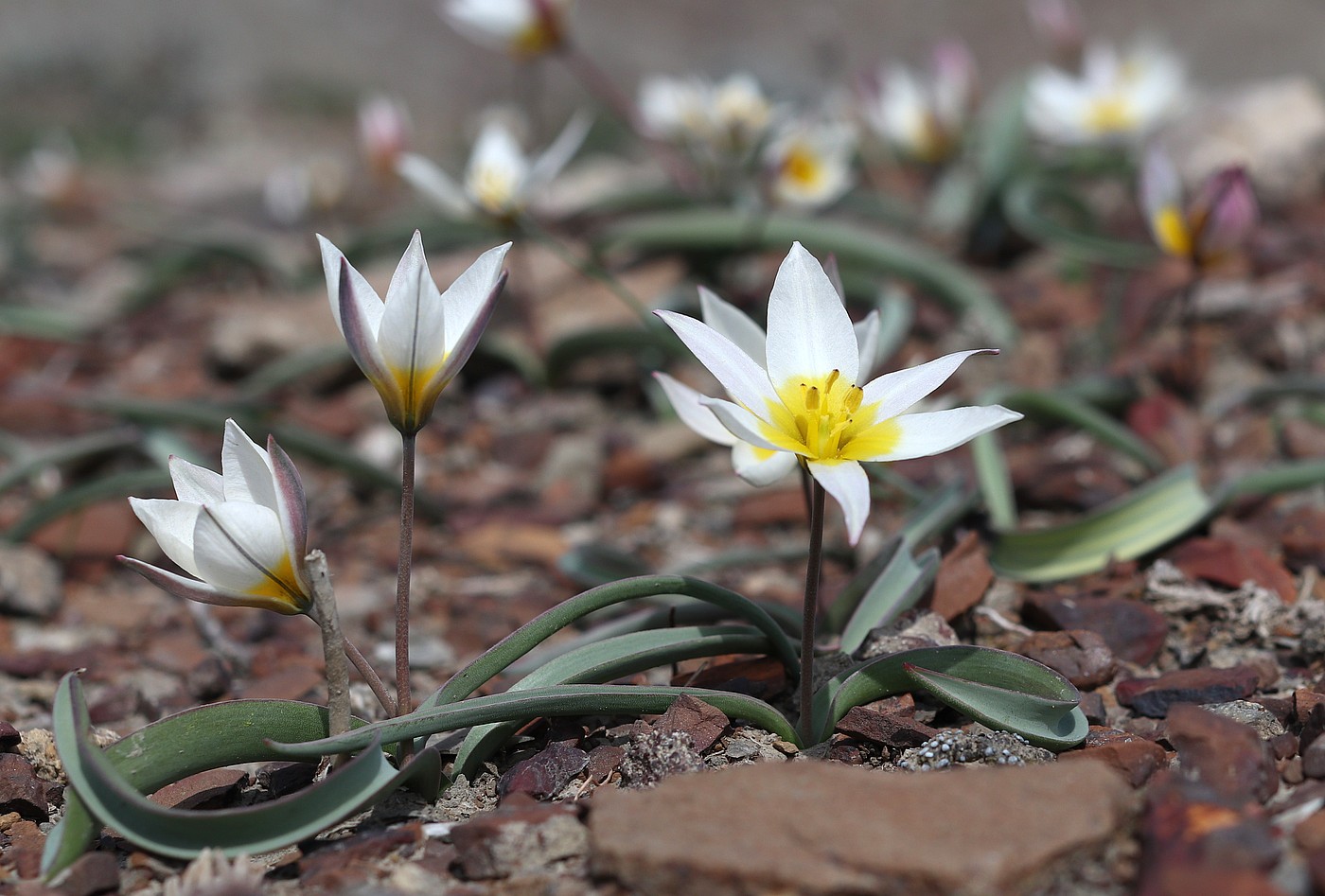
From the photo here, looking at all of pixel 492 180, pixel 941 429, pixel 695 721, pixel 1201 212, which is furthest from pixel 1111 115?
pixel 695 721

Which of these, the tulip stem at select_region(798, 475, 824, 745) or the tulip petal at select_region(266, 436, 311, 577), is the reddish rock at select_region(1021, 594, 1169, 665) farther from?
the tulip petal at select_region(266, 436, 311, 577)

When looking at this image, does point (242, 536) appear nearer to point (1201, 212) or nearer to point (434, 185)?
point (434, 185)

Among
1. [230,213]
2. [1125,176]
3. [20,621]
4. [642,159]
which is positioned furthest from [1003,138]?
[230,213]

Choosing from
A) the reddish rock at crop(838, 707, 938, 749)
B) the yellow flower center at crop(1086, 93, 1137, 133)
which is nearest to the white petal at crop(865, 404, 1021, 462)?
the reddish rock at crop(838, 707, 938, 749)

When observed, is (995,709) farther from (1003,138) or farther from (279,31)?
(279,31)

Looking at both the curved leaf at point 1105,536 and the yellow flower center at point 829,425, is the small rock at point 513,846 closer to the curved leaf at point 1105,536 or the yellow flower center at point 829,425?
the yellow flower center at point 829,425
